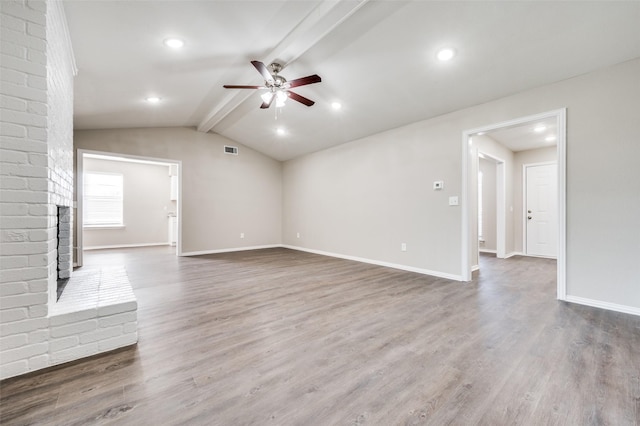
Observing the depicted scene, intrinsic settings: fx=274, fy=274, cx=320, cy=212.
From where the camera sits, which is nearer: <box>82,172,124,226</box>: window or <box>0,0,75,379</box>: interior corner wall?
<box>0,0,75,379</box>: interior corner wall

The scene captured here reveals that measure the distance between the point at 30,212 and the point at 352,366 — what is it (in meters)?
2.29

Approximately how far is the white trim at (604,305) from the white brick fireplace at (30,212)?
4.56 meters

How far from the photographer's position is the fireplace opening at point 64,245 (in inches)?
108

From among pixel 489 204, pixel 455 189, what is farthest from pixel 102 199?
pixel 489 204

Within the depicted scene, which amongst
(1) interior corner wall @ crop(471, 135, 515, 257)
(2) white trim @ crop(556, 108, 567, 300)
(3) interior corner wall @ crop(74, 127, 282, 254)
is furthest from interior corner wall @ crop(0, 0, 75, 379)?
(1) interior corner wall @ crop(471, 135, 515, 257)

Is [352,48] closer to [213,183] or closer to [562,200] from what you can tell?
[562,200]

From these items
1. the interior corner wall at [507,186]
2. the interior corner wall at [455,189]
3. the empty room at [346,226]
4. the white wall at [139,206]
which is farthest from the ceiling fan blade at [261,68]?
the white wall at [139,206]

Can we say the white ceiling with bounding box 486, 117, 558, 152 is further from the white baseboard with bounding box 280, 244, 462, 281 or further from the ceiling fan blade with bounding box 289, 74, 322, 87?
the ceiling fan blade with bounding box 289, 74, 322, 87

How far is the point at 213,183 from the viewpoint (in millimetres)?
6578

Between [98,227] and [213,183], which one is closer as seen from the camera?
[213,183]

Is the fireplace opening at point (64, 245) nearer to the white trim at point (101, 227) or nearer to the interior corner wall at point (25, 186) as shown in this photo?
the interior corner wall at point (25, 186)

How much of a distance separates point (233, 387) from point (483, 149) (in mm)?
5623

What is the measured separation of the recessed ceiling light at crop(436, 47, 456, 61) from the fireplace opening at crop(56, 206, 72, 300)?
162 inches

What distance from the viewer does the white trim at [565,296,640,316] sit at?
2.77 meters
